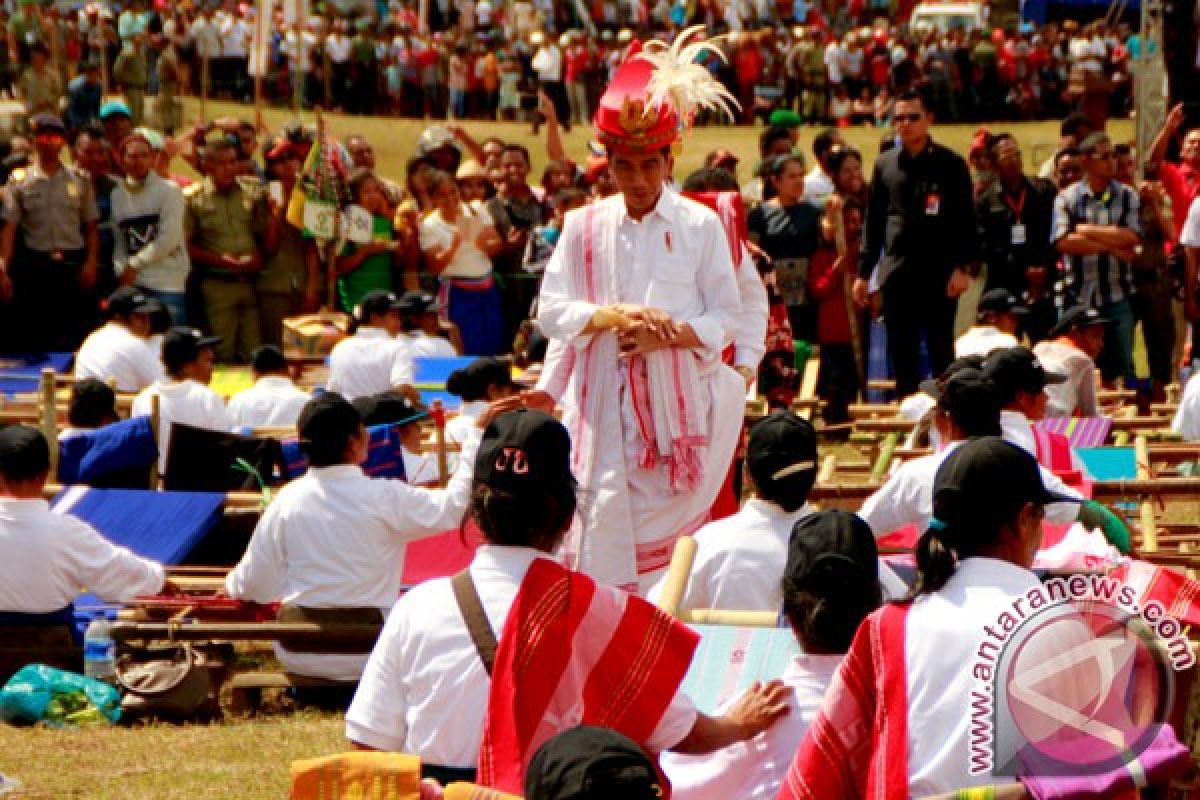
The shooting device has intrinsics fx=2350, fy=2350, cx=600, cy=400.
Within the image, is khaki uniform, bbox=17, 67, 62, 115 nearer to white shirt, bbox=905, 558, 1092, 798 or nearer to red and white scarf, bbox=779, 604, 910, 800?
red and white scarf, bbox=779, 604, 910, 800

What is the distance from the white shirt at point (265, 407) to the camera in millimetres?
11227

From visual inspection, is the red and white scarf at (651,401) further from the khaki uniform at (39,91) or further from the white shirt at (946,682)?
the khaki uniform at (39,91)

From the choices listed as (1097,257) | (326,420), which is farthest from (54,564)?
(1097,257)

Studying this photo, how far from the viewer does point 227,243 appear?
1500 centimetres

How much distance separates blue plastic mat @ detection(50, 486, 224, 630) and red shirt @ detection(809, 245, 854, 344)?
5.22 metres

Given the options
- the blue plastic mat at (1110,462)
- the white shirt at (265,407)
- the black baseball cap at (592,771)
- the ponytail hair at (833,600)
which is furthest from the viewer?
the white shirt at (265,407)

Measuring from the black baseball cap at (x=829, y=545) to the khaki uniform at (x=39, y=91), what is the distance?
877 inches

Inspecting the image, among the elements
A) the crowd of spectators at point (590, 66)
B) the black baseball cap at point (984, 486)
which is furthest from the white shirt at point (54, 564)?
the crowd of spectators at point (590, 66)

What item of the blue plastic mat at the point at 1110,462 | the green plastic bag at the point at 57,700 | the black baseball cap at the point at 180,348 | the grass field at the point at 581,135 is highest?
the black baseball cap at the point at 180,348

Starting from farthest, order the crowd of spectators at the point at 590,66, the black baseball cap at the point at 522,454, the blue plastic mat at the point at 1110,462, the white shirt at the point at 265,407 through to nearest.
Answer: the crowd of spectators at the point at 590,66 < the white shirt at the point at 265,407 < the blue plastic mat at the point at 1110,462 < the black baseball cap at the point at 522,454

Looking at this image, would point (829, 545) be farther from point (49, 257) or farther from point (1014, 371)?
point (49, 257)

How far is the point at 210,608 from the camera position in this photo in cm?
798

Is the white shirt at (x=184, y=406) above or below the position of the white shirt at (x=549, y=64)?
below

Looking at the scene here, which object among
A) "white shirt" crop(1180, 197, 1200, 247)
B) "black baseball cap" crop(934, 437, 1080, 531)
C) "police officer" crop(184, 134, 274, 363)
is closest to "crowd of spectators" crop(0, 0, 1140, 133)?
"police officer" crop(184, 134, 274, 363)
